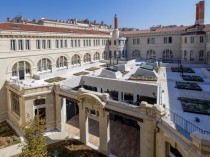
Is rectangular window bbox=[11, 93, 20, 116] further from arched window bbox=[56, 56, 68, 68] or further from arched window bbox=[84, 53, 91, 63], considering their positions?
arched window bbox=[84, 53, 91, 63]

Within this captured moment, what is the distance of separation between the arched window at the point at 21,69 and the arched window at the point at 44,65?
2234mm


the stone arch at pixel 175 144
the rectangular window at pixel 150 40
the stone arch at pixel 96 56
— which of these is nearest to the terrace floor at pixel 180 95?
the stone arch at pixel 175 144

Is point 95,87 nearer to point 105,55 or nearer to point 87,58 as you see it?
point 87,58

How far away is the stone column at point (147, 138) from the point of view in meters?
17.3

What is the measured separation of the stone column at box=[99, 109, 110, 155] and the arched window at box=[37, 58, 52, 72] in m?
19.8

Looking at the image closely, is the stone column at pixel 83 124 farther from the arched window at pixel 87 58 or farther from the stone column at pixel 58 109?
the arched window at pixel 87 58

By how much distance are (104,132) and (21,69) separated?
19559 millimetres

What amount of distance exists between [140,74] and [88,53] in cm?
2155

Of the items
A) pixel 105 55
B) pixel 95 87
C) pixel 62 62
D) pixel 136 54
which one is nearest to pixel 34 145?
pixel 95 87

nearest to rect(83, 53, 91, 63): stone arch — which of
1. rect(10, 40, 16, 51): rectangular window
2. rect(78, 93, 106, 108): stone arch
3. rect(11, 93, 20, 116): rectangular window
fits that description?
rect(10, 40, 16, 51): rectangular window

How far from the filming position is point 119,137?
81.3 ft

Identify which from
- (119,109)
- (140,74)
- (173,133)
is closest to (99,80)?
(140,74)

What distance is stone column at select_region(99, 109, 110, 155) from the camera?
21172 millimetres

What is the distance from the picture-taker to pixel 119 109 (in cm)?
1975
